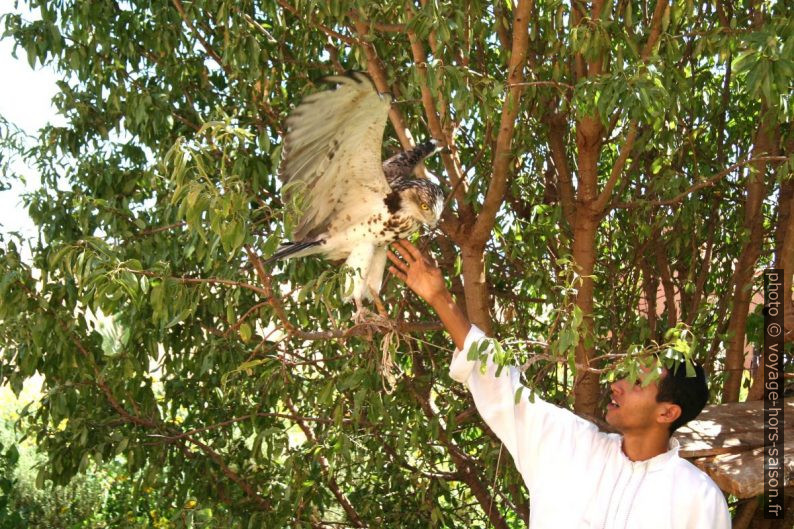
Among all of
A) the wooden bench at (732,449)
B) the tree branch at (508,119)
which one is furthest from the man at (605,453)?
the tree branch at (508,119)

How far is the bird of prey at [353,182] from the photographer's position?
2717mm

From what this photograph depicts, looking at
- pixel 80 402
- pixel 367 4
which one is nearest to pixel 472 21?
pixel 367 4

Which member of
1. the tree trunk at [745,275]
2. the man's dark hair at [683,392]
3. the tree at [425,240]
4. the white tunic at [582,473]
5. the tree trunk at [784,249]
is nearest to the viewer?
the white tunic at [582,473]

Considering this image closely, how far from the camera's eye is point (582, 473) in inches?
92.4

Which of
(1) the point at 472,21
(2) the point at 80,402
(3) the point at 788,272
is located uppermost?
(1) the point at 472,21

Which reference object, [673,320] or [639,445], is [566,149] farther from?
[639,445]

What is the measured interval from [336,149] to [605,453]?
1.14 meters

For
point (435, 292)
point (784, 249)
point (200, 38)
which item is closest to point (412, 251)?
point (435, 292)

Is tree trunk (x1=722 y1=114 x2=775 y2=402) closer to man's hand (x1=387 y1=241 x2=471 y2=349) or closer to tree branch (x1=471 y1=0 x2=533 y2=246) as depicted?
tree branch (x1=471 y1=0 x2=533 y2=246)

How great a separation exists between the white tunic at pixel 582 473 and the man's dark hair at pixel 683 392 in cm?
8

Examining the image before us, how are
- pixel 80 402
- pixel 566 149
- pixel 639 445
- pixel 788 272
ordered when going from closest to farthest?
pixel 639 445 → pixel 788 272 → pixel 80 402 → pixel 566 149

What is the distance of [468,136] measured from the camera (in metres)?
3.96

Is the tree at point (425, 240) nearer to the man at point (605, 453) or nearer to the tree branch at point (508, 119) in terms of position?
the tree branch at point (508, 119)

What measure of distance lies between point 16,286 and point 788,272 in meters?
2.48
